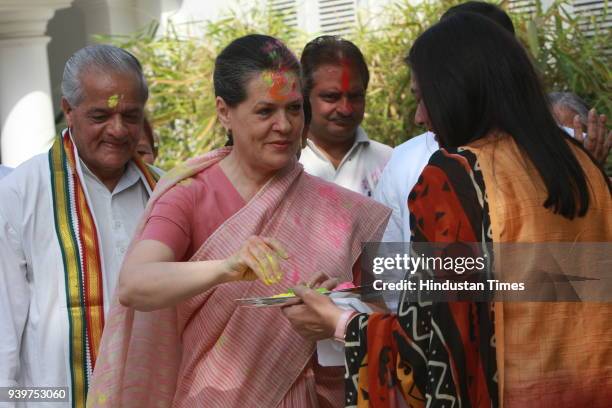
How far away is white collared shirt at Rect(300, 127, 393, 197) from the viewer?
5320 millimetres

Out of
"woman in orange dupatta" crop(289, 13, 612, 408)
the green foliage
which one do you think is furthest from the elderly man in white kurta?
the green foliage

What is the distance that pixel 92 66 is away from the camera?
401 centimetres

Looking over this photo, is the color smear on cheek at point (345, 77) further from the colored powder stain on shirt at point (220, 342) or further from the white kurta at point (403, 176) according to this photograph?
the colored powder stain on shirt at point (220, 342)

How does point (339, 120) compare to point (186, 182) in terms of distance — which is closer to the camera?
point (186, 182)

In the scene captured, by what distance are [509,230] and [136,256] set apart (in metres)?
1.03

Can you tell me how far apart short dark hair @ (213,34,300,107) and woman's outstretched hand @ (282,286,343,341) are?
25.5 inches

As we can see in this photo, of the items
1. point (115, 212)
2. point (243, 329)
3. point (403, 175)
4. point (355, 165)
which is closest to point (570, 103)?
point (355, 165)

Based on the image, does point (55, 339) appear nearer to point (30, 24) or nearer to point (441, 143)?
point (441, 143)

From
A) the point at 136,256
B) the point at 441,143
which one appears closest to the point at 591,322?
the point at 441,143

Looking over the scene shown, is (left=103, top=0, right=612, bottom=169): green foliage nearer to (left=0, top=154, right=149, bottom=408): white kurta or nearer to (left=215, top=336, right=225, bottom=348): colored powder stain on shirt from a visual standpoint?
(left=0, top=154, right=149, bottom=408): white kurta

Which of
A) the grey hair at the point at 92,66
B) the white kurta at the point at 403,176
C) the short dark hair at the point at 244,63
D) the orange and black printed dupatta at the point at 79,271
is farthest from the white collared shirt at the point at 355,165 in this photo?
the short dark hair at the point at 244,63

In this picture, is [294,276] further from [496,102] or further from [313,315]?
[496,102]

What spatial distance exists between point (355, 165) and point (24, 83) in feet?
16.5

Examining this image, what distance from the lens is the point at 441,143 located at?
3.01 metres
